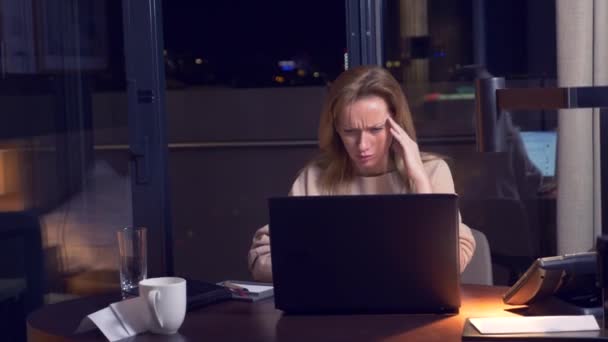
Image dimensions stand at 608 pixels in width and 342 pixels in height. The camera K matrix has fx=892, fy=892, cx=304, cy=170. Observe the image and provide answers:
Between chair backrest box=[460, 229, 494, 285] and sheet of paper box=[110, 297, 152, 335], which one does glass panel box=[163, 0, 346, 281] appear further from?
sheet of paper box=[110, 297, 152, 335]

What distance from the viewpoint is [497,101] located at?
157 centimetres

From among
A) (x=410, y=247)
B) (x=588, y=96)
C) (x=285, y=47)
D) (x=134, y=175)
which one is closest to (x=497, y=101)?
(x=588, y=96)

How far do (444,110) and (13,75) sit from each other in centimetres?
213

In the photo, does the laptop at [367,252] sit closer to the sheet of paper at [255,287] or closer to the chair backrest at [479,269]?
the sheet of paper at [255,287]

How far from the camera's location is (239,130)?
5.04 meters

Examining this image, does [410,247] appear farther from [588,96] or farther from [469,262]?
[469,262]

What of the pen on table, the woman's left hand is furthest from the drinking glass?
the woman's left hand

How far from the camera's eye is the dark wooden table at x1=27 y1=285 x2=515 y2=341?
1599 mm

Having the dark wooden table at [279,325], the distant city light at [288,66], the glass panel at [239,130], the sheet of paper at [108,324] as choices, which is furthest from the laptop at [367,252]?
the distant city light at [288,66]

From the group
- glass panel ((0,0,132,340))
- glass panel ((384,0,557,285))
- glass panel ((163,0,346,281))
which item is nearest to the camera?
glass panel ((0,0,132,340))

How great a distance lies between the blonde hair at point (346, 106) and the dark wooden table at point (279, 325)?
0.68m

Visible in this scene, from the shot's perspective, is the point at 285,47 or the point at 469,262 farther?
the point at 285,47

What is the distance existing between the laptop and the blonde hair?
2.54 feet

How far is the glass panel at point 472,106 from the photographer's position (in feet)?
13.6
